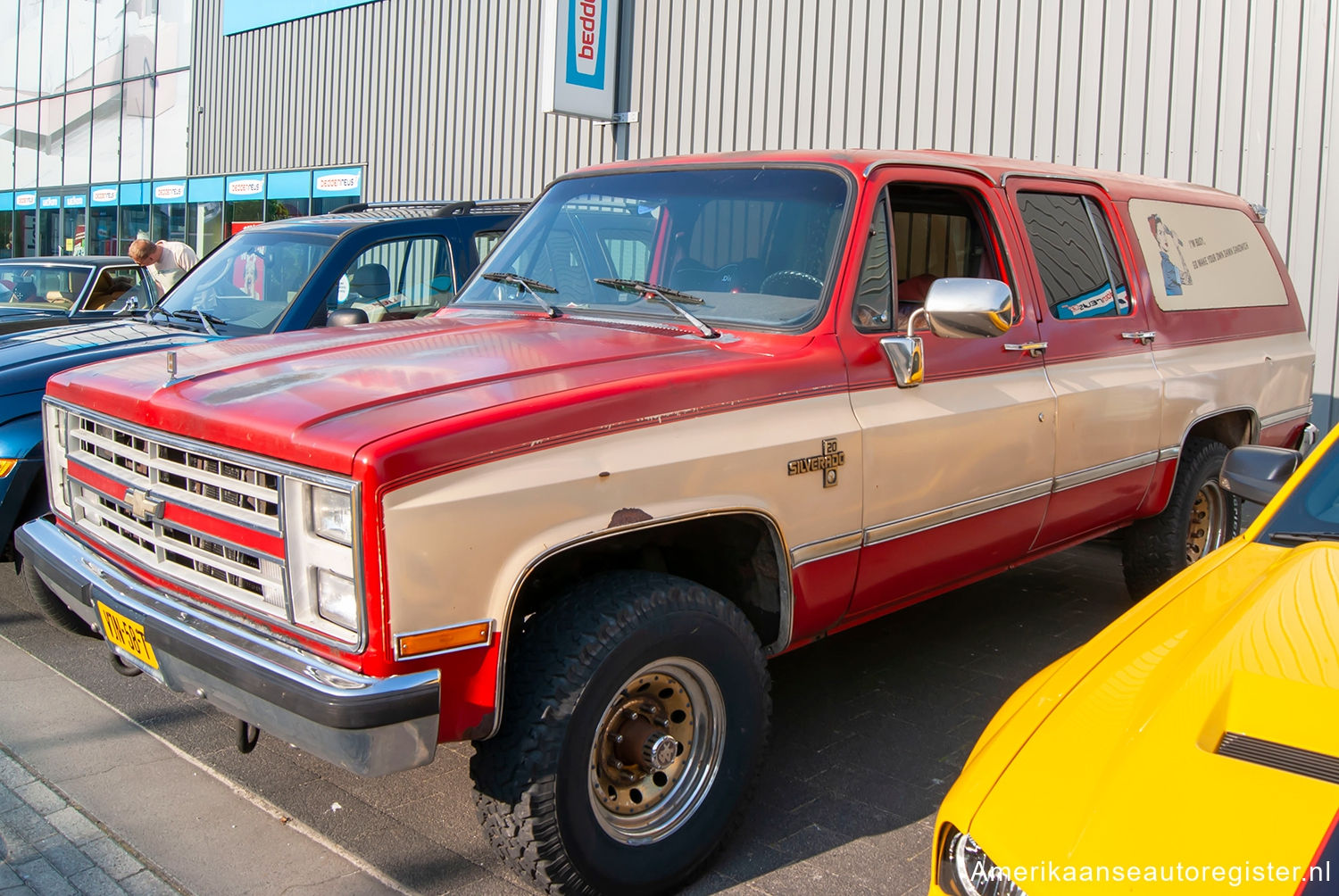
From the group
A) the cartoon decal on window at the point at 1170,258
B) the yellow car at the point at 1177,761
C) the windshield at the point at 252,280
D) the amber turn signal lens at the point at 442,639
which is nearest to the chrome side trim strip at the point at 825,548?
the yellow car at the point at 1177,761

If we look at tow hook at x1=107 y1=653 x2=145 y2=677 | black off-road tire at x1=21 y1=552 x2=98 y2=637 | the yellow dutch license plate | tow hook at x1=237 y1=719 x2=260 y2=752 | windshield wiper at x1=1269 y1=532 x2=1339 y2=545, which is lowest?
black off-road tire at x1=21 y1=552 x2=98 y2=637

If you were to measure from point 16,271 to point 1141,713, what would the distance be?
397 inches

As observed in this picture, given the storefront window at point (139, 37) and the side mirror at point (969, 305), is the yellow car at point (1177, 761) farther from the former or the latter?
the storefront window at point (139, 37)

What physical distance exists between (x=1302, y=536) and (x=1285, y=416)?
351cm

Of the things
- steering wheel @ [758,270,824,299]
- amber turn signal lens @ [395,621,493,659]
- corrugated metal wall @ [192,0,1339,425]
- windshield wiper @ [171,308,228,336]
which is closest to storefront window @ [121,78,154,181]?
corrugated metal wall @ [192,0,1339,425]

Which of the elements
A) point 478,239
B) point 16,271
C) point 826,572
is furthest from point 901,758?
point 16,271

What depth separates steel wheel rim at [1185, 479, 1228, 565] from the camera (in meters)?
5.52

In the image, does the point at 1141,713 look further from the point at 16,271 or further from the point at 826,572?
the point at 16,271

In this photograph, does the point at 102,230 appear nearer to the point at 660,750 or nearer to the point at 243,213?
the point at 243,213

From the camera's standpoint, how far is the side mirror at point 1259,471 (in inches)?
125

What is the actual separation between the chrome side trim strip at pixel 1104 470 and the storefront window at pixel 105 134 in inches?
955

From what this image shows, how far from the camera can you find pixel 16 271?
957cm

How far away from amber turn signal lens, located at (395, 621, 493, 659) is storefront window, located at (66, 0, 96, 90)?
26.5m

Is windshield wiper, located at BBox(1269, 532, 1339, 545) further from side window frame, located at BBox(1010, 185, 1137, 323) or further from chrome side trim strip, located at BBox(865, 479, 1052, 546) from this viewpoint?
side window frame, located at BBox(1010, 185, 1137, 323)
